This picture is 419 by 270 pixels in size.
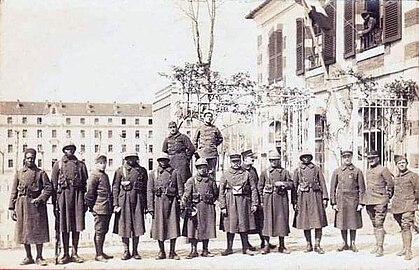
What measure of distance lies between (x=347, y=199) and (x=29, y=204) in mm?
1959

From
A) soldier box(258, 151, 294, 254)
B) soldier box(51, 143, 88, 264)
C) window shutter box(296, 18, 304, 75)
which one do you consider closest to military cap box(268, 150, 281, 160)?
soldier box(258, 151, 294, 254)

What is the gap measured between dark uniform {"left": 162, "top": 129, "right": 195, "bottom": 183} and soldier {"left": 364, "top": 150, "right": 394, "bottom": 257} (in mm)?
1145

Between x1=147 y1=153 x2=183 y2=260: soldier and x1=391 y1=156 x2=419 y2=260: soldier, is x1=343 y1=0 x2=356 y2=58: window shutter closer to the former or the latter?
x1=391 y1=156 x2=419 y2=260: soldier

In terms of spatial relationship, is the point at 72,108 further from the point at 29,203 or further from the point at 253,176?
the point at 253,176

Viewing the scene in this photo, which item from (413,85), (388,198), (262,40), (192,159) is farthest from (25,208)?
(413,85)

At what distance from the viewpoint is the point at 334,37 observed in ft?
14.5

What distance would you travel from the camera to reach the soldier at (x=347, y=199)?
425 centimetres

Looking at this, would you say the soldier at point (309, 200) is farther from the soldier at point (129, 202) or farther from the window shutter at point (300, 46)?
the soldier at point (129, 202)

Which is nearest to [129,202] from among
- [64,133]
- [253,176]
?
[64,133]

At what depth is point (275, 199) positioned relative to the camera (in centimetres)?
422

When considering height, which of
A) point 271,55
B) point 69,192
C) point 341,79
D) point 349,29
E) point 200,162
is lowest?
point 69,192

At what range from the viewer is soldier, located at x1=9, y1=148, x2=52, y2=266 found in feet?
12.6

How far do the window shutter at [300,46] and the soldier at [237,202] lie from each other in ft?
2.51

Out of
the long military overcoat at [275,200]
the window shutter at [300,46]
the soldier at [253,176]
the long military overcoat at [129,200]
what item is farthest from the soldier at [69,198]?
the window shutter at [300,46]
